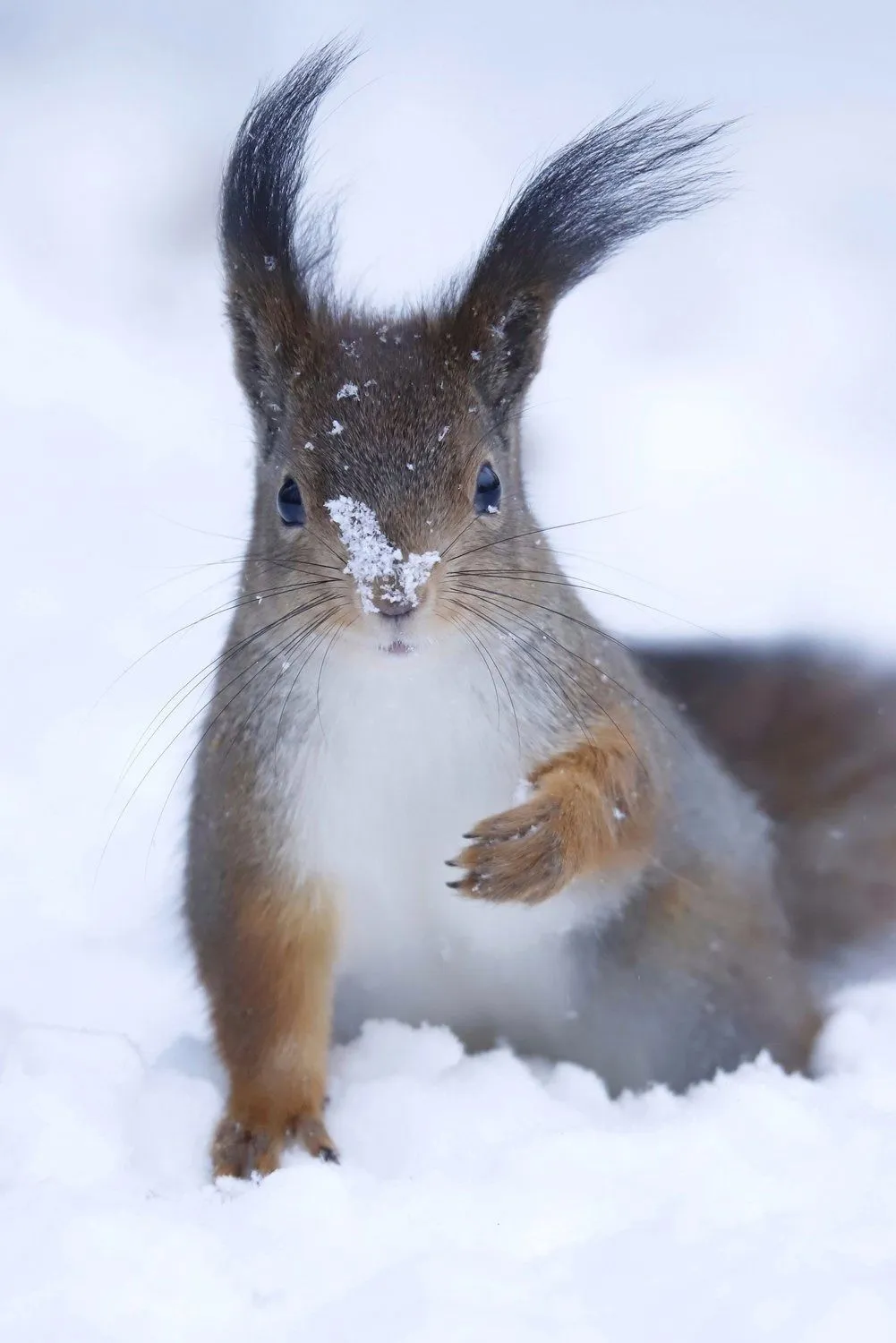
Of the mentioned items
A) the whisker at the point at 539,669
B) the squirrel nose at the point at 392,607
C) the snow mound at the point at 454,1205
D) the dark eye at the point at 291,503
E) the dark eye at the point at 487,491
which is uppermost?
the dark eye at the point at 487,491

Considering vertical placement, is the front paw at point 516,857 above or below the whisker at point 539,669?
below

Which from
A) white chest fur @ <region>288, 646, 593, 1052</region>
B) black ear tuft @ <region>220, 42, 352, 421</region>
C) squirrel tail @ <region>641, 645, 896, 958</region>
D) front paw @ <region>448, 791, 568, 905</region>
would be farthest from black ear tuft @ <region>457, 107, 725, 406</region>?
squirrel tail @ <region>641, 645, 896, 958</region>

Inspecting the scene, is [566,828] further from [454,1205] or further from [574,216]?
[574,216]

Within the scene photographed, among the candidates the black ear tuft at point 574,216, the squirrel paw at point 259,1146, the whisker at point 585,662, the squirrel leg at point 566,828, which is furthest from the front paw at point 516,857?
the black ear tuft at point 574,216

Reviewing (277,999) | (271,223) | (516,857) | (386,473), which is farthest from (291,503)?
(277,999)

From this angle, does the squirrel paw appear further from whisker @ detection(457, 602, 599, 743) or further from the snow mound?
whisker @ detection(457, 602, 599, 743)

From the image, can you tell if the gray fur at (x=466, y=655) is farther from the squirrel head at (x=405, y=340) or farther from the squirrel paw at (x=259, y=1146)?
the squirrel paw at (x=259, y=1146)
